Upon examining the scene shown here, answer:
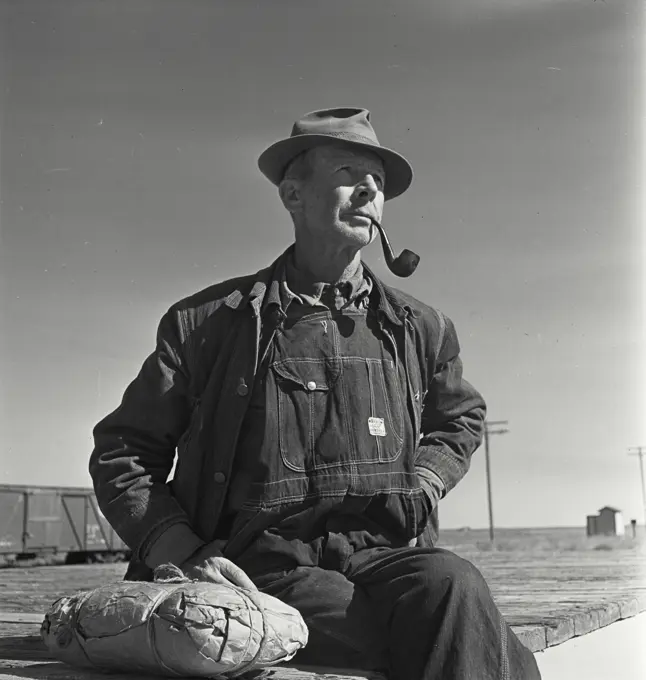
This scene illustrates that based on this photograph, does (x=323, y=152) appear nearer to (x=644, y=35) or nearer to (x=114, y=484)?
(x=114, y=484)

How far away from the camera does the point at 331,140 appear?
8.46 ft

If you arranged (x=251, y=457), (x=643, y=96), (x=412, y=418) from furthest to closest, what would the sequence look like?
(x=643, y=96) < (x=412, y=418) < (x=251, y=457)

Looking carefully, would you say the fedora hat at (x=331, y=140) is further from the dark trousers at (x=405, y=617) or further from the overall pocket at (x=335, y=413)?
the dark trousers at (x=405, y=617)

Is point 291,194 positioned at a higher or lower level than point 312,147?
lower

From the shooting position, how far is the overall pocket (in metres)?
2.45

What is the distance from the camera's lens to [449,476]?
273cm

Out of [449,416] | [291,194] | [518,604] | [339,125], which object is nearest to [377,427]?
[449,416]

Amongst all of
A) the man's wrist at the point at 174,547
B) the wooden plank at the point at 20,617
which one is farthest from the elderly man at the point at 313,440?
the wooden plank at the point at 20,617

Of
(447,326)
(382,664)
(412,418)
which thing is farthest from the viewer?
(447,326)

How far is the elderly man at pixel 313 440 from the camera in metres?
2.33

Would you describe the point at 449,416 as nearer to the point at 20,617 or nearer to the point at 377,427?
the point at 377,427

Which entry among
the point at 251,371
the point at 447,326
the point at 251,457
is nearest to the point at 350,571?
the point at 251,457

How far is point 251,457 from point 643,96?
1.84 meters

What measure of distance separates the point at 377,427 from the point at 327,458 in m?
0.16
